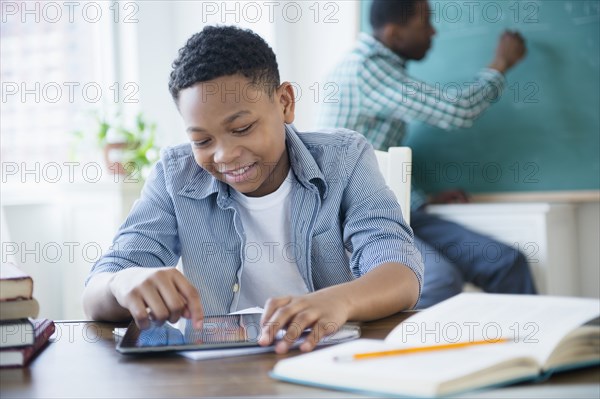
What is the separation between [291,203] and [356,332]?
0.48 meters

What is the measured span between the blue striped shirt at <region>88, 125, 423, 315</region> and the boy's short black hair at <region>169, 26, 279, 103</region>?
0.16 meters

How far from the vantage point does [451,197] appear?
2977 millimetres

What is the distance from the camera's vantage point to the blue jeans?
2.66 metres

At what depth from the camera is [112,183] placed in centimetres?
286

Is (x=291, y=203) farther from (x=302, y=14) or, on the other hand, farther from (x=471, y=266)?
(x=302, y=14)

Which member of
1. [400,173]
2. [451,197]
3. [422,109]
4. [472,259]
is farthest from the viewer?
[451,197]

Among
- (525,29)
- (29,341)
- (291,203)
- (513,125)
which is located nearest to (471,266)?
(513,125)

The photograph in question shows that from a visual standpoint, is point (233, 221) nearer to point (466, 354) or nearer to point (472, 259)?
point (466, 354)

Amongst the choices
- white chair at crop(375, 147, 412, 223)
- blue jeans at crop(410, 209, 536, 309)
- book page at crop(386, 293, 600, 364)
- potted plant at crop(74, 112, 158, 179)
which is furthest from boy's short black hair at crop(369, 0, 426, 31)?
book page at crop(386, 293, 600, 364)

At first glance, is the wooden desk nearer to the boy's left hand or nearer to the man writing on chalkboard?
the boy's left hand

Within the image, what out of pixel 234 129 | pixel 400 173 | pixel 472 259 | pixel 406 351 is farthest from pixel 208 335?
pixel 472 259

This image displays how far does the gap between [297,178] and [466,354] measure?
0.70m

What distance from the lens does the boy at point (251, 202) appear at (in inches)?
49.6

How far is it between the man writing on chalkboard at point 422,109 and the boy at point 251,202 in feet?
4.09
